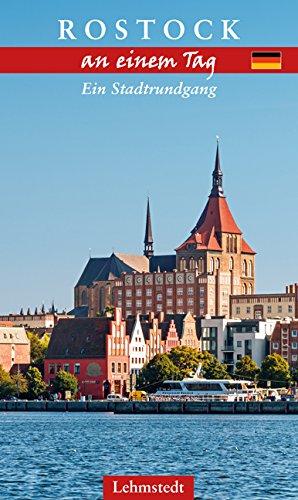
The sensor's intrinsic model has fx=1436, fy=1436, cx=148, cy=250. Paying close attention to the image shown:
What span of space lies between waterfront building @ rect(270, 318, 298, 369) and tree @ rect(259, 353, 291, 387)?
A: 1617cm

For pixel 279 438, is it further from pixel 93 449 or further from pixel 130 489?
pixel 130 489

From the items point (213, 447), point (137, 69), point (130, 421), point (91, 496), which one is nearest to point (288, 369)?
point (130, 421)

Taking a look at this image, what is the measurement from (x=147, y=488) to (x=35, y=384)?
131288 mm

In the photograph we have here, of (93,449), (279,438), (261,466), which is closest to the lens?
(261,466)

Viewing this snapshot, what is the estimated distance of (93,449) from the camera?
72.4 m

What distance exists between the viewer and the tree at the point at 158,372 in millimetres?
157250

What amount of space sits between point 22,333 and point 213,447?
105 m

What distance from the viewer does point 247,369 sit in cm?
17012

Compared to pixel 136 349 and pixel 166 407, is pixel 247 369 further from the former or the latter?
pixel 166 407

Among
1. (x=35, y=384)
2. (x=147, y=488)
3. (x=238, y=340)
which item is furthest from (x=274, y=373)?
(x=147, y=488)

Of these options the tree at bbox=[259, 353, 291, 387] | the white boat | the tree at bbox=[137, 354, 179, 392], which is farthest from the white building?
the white boat

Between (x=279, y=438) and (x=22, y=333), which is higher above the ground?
(x=22, y=333)

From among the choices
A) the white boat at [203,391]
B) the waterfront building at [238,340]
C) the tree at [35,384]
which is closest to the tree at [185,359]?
the white boat at [203,391]

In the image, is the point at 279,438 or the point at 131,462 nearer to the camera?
the point at 131,462
